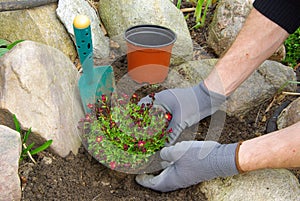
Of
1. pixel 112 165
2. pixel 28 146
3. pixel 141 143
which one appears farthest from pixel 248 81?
pixel 28 146

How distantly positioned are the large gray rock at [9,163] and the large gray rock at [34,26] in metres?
0.86

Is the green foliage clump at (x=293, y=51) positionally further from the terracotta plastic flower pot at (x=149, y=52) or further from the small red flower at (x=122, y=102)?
the small red flower at (x=122, y=102)

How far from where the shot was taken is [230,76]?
5.99 feet

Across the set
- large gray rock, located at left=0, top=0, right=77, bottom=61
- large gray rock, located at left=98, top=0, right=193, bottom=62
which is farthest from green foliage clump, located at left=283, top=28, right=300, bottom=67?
large gray rock, located at left=0, top=0, right=77, bottom=61

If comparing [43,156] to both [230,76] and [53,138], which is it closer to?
[53,138]

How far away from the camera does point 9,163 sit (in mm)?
1343

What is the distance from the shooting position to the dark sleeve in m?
1.70

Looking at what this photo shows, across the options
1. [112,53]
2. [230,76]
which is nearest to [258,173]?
[230,76]

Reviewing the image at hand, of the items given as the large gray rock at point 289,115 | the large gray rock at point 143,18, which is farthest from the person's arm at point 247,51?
the large gray rock at point 143,18

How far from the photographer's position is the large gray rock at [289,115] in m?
1.88

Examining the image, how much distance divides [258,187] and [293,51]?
1.27 meters

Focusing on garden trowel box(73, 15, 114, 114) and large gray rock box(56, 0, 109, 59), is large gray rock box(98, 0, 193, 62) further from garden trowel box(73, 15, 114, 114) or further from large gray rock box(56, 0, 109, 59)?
garden trowel box(73, 15, 114, 114)

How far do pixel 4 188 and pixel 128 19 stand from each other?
136 cm

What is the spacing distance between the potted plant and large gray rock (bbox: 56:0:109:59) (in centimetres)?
64
